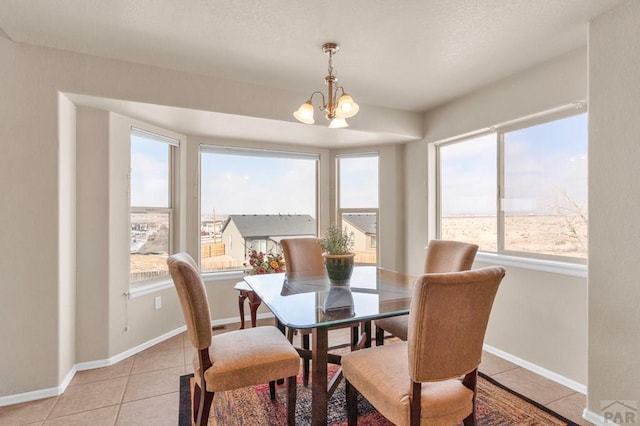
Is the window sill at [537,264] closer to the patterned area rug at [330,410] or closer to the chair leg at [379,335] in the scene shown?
the patterned area rug at [330,410]

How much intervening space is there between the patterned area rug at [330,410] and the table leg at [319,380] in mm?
369

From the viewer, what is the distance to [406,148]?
13.5ft

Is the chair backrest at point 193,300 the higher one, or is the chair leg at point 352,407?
the chair backrest at point 193,300

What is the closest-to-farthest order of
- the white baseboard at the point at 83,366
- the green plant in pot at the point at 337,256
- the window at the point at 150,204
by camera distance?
1. the white baseboard at the point at 83,366
2. the green plant in pot at the point at 337,256
3. the window at the point at 150,204

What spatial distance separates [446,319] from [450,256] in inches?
50.4

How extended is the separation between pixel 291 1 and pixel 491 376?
2985 millimetres

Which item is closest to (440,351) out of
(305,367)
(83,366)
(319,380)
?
(319,380)

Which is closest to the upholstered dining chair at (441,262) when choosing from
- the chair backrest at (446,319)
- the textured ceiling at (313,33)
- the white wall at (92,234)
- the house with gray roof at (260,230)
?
the chair backrest at (446,319)

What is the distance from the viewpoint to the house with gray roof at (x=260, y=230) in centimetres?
398

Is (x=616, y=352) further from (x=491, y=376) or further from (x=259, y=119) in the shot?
(x=259, y=119)

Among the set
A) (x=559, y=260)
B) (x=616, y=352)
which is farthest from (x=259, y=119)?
(x=616, y=352)

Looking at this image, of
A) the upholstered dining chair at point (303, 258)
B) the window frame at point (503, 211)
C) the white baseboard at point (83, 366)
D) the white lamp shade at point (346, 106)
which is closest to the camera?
the white lamp shade at point (346, 106)

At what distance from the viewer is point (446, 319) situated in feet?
4.39

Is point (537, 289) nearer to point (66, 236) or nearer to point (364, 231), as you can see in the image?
point (364, 231)
